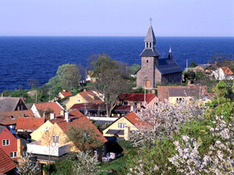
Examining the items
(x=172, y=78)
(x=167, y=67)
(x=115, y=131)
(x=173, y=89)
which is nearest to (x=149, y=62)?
(x=167, y=67)

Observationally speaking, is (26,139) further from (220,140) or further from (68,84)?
(68,84)

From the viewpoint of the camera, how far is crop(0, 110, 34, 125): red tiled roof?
149ft

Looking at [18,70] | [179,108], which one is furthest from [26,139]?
[18,70]

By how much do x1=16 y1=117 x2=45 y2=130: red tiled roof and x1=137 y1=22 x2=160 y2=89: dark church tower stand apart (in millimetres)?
26517

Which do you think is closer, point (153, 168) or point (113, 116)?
point (153, 168)

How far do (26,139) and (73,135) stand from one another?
25.8ft

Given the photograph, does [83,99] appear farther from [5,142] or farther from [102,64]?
[5,142]

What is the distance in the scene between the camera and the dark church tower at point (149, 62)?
65000 mm

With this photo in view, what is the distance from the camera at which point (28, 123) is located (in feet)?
142

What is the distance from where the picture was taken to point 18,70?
120938mm

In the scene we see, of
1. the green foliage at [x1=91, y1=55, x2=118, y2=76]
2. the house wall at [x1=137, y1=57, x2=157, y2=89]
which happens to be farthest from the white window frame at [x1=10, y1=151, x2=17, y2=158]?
the house wall at [x1=137, y1=57, x2=157, y2=89]

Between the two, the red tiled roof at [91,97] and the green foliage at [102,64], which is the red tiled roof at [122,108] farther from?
the green foliage at [102,64]

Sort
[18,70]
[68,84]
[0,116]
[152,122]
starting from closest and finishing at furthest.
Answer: [152,122]
[0,116]
[68,84]
[18,70]

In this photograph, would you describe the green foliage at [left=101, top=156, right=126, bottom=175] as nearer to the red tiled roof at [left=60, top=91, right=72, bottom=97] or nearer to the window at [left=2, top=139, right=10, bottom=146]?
the window at [left=2, top=139, right=10, bottom=146]
